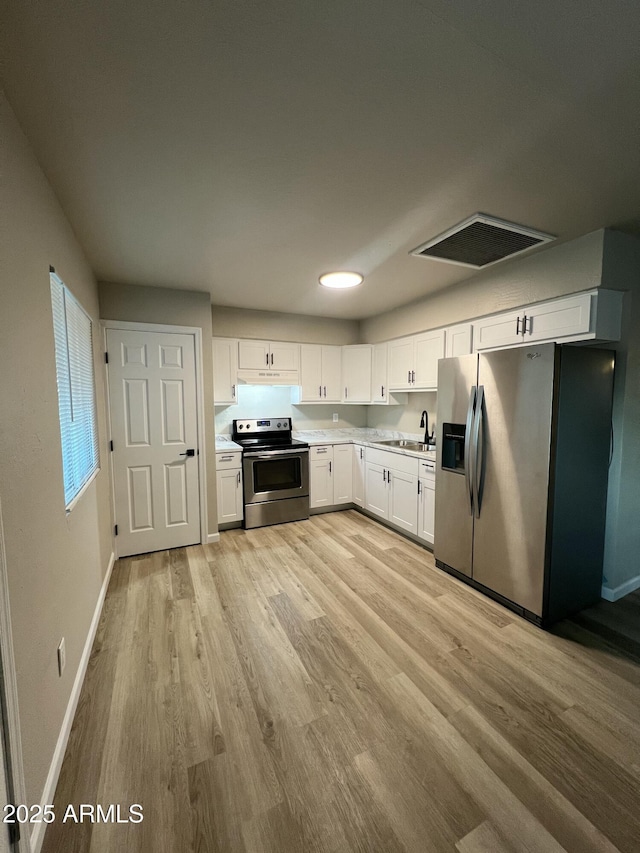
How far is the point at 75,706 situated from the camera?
5.46 ft

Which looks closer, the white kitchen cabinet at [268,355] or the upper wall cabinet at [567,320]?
the upper wall cabinet at [567,320]

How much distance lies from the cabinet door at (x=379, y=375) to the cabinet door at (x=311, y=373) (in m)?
0.68

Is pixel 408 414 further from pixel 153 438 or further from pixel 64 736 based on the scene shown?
pixel 64 736

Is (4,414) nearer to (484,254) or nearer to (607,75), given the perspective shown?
(607,75)

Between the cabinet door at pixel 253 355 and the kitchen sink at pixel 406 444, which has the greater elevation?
the cabinet door at pixel 253 355

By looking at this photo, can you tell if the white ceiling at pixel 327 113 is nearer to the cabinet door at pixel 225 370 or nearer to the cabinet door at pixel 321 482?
the cabinet door at pixel 225 370

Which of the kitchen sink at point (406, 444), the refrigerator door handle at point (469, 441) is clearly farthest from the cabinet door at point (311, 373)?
the refrigerator door handle at point (469, 441)

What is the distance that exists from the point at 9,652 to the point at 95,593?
1.52 m

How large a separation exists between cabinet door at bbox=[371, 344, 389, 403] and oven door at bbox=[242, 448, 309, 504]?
3.74 feet

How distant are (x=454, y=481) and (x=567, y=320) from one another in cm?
139

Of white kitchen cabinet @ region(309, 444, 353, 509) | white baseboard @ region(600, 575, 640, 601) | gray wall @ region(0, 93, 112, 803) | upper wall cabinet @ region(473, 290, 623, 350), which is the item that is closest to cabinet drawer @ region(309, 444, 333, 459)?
white kitchen cabinet @ region(309, 444, 353, 509)

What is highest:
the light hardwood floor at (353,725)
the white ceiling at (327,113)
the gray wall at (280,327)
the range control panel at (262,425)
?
the white ceiling at (327,113)

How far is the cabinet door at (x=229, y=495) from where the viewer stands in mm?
3795

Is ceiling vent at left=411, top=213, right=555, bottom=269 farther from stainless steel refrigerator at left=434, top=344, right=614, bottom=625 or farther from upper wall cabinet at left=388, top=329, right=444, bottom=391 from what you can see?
upper wall cabinet at left=388, top=329, right=444, bottom=391
